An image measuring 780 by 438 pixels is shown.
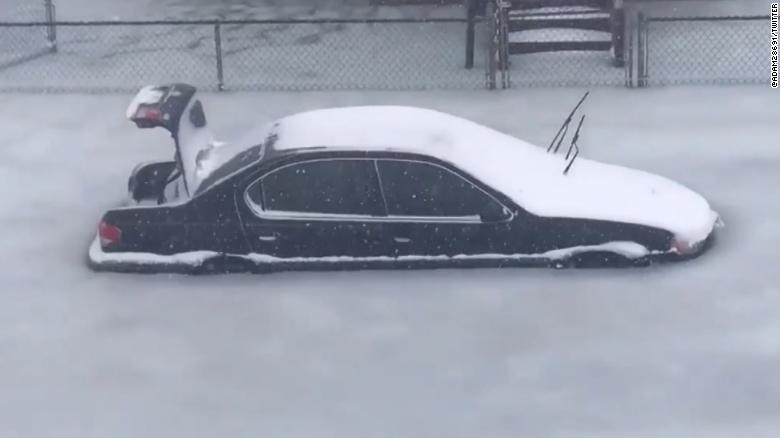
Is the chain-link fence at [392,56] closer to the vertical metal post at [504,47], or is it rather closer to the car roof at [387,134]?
the vertical metal post at [504,47]

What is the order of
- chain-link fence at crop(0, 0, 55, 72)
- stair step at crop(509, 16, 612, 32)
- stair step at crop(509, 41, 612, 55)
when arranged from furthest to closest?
chain-link fence at crop(0, 0, 55, 72), stair step at crop(509, 16, 612, 32), stair step at crop(509, 41, 612, 55)

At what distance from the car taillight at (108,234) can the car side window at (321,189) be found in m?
1.16

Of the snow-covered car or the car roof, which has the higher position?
the car roof

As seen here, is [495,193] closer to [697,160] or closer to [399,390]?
[399,390]

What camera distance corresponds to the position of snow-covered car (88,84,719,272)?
953 cm

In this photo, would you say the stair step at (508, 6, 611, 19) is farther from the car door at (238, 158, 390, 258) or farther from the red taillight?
the car door at (238, 158, 390, 258)

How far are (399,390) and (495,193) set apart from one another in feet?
7.26

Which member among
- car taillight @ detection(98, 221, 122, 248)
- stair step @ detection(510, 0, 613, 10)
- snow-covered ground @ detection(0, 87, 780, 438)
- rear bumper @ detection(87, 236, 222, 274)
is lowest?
snow-covered ground @ detection(0, 87, 780, 438)

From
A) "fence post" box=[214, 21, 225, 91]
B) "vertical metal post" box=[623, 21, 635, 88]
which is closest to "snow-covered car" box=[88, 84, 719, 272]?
"vertical metal post" box=[623, 21, 635, 88]

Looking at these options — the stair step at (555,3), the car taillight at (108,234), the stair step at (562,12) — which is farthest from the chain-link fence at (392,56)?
the car taillight at (108,234)

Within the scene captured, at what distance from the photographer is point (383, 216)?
9594mm

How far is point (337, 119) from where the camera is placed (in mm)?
10250

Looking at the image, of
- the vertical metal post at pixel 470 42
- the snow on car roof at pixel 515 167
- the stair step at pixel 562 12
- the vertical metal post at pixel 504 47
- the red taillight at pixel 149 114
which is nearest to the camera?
the snow on car roof at pixel 515 167

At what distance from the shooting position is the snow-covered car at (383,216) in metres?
9.53
